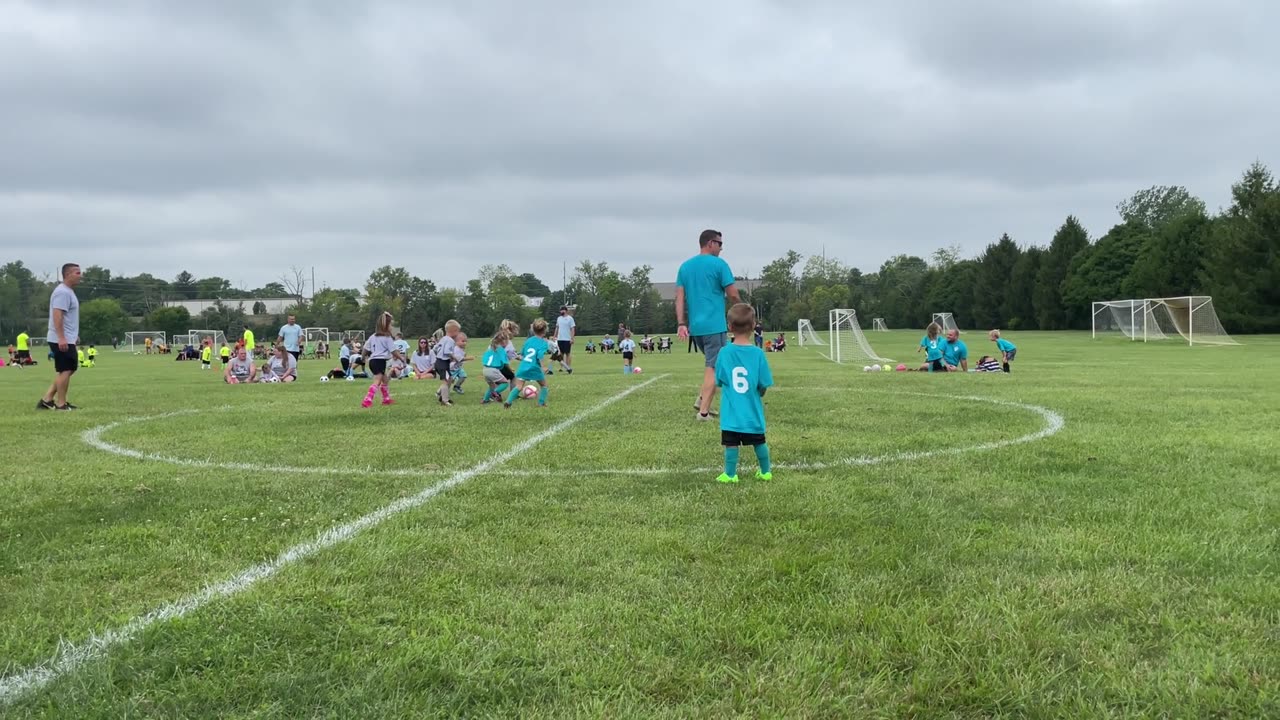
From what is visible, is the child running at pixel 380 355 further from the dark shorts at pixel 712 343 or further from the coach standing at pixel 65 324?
the dark shorts at pixel 712 343

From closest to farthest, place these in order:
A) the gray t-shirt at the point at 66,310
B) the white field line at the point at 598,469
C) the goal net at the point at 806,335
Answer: the white field line at the point at 598,469 < the gray t-shirt at the point at 66,310 < the goal net at the point at 806,335

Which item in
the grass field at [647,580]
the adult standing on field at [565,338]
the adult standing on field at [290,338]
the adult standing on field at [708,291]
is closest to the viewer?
the grass field at [647,580]

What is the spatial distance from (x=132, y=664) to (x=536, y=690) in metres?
1.38

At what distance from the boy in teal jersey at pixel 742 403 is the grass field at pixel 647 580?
287mm

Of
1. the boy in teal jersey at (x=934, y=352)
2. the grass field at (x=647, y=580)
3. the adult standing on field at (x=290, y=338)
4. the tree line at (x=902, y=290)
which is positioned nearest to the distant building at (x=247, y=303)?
the tree line at (x=902, y=290)

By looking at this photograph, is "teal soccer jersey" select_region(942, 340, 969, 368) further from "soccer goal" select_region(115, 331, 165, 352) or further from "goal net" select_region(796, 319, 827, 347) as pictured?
"soccer goal" select_region(115, 331, 165, 352)

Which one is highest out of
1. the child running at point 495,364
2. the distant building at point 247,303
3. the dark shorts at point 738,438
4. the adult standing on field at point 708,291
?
the distant building at point 247,303

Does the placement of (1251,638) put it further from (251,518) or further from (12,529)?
(12,529)

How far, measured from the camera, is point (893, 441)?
24.4 feet

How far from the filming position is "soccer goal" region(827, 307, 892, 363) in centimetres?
2945

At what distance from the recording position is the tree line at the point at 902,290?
5184 cm

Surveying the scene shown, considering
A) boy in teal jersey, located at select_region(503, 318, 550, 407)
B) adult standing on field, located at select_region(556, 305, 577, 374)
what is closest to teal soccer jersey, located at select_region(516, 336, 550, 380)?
boy in teal jersey, located at select_region(503, 318, 550, 407)

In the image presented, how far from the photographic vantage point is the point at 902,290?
108 meters

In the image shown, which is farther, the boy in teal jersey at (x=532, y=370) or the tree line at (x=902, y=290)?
the tree line at (x=902, y=290)
